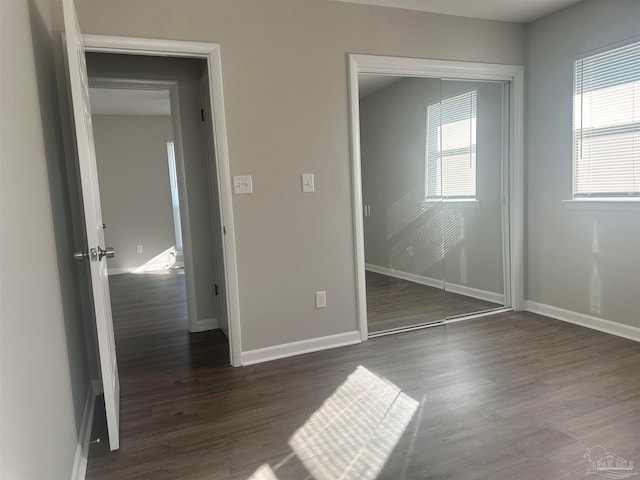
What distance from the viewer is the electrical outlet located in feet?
10.6

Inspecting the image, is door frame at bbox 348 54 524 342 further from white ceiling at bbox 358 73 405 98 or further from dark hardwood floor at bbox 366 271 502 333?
dark hardwood floor at bbox 366 271 502 333

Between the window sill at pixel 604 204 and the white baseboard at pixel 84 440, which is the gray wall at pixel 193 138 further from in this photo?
the window sill at pixel 604 204

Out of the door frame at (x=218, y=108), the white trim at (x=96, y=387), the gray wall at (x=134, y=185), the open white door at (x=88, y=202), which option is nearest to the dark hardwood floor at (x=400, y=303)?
the door frame at (x=218, y=108)

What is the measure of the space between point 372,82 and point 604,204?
1916 millimetres

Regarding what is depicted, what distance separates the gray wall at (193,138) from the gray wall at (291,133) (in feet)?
2.99

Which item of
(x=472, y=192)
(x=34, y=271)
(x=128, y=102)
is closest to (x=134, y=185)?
Answer: (x=128, y=102)

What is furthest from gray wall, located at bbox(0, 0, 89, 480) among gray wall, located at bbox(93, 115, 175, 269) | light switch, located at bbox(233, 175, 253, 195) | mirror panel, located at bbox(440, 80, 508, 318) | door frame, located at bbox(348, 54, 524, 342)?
gray wall, located at bbox(93, 115, 175, 269)

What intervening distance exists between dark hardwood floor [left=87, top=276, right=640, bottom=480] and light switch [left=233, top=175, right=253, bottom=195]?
1166 mm

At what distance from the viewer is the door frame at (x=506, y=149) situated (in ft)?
10.5

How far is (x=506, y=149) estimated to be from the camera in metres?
3.93

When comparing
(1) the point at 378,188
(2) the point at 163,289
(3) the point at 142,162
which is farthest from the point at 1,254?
(3) the point at 142,162

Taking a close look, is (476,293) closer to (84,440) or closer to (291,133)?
(291,133)

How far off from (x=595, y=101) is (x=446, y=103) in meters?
1.17

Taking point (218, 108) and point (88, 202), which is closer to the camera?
point (88, 202)
